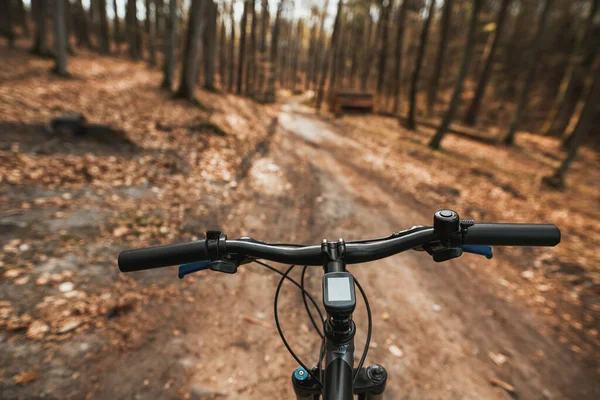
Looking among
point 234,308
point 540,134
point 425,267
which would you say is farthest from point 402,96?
point 234,308

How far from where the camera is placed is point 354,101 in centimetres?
2464

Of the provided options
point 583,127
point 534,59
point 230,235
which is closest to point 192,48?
point 230,235

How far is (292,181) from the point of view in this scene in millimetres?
9000

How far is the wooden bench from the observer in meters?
24.6

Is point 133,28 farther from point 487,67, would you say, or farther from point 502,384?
point 502,384

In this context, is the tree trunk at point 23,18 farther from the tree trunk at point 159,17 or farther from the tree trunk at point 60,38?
the tree trunk at point 60,38

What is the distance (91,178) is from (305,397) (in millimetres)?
6639

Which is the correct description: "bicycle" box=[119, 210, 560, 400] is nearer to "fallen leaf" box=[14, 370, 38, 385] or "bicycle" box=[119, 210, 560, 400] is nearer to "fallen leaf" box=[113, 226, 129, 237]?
"fallen leaf" box=[14, 370, 38, 385]

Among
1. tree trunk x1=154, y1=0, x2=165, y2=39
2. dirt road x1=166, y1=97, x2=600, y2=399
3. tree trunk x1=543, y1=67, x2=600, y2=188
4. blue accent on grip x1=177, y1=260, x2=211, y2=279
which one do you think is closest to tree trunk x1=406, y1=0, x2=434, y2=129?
tree trunk x1=543, y1=67, x2=600, y2=188

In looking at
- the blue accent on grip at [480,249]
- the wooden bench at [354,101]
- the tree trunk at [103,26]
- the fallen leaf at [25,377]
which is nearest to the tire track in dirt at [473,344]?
the blue accent on grip at [480,249]

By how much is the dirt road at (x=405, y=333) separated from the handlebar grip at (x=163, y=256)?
93.7 inches

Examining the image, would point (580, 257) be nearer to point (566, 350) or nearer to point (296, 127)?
point (566, 350)

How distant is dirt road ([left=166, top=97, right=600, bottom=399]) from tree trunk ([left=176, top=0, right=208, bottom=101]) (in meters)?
9.62

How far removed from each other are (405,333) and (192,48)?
13821 millimetres
